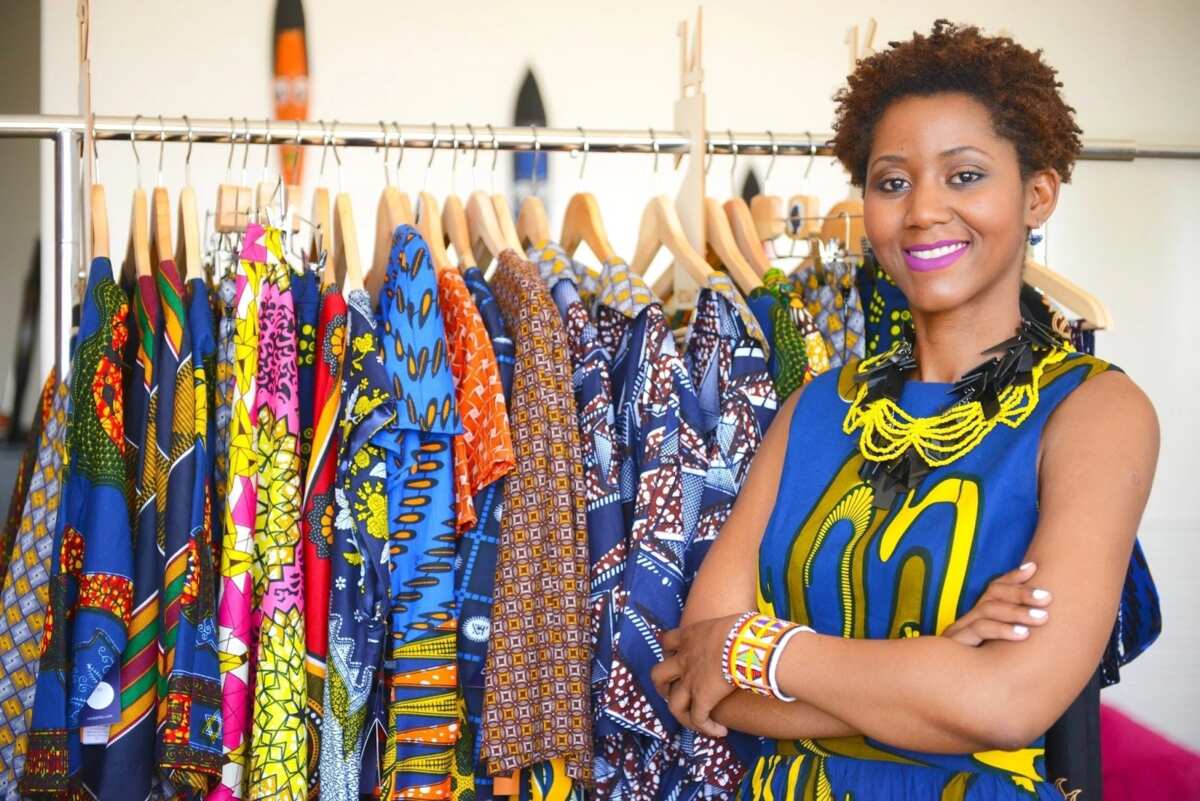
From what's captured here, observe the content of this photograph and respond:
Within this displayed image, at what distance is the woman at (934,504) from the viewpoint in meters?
1.34

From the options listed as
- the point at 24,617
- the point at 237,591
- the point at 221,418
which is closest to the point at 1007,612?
the point at 237,591

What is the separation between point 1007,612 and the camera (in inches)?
52.0

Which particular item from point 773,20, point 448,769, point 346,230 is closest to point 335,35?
point 773,20

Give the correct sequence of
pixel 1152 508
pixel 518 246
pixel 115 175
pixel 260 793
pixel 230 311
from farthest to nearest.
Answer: pixel 1152 508 < pixel 115 175 < pixel 518 246 < pixel 230 311 < pixel 260 793

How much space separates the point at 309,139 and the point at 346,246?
0.83ft

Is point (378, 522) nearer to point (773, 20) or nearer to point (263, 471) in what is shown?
point (263, 471)

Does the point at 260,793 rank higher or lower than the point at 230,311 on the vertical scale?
lower

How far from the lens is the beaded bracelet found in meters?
1.45

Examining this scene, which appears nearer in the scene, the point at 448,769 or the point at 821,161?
the point at 448,769

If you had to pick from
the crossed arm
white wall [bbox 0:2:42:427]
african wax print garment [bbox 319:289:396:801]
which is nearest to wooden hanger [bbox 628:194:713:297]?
african wax print garment [bbox 319:289:396:801]

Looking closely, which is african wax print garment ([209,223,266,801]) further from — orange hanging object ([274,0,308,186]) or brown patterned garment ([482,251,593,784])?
orange hanging object ([274,0,308,186])

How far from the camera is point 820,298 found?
7.78 feet

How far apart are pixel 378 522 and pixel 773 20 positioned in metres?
2.66

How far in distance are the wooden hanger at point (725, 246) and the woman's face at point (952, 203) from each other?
717 millimetres
